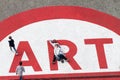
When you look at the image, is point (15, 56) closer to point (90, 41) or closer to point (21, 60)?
point (21, 60)

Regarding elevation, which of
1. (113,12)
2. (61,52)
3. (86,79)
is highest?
(113,12)

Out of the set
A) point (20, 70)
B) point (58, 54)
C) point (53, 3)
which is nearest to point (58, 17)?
point (53, 3)

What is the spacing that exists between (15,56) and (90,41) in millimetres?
4597

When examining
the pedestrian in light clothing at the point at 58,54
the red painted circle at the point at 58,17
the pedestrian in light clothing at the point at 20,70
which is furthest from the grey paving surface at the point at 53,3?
the pedestrian in light clothing at the point at 20,70

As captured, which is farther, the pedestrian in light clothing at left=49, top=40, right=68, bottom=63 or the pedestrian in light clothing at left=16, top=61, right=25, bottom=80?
the pedestrian in light clothing at left=49, top=40, right=68, bottom=63

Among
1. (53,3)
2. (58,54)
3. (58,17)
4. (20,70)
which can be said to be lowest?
(20,70)

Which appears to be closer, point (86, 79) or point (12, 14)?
point (86, 79)

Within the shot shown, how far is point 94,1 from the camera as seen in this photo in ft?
99.0

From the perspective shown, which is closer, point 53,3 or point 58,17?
point 58,17

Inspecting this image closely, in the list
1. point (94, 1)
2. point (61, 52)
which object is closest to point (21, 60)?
point (61, 52)

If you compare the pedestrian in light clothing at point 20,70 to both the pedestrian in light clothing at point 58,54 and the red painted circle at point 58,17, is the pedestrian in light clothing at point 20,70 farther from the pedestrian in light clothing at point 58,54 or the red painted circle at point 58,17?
the red painted circle at point 58,17

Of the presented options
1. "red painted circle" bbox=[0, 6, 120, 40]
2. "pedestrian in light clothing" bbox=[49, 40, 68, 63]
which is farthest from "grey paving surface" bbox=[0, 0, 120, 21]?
"pedestrian in light clothing" bbox=[49, 40, 68, 63]

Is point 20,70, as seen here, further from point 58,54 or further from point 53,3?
point 53,3

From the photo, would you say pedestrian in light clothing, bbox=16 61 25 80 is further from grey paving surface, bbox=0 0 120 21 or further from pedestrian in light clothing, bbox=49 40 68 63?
grey paving surface, bbox=0 0 120 21
